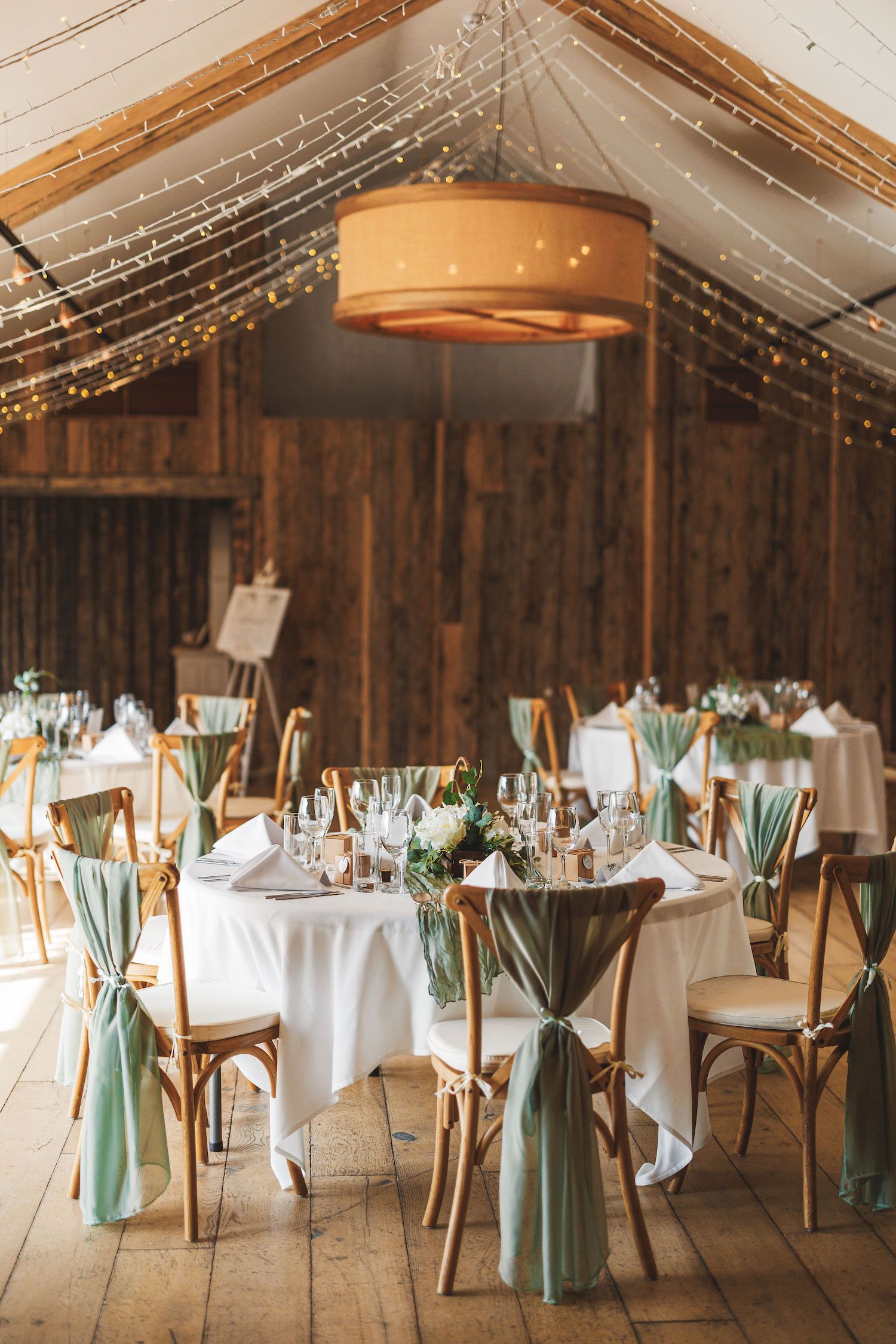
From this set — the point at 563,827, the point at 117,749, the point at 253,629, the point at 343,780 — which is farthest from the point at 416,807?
the point at 253,629

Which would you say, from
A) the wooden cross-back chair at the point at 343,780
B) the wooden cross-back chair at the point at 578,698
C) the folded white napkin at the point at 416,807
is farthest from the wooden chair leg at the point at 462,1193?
the wooden cross-back chair at the point at 578,698

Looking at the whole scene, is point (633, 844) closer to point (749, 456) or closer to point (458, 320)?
point (458, 320)

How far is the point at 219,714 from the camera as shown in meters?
6.77

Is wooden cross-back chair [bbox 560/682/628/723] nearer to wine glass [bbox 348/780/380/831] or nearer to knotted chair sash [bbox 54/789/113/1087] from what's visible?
wine glass [bbox 348/780/380/831]

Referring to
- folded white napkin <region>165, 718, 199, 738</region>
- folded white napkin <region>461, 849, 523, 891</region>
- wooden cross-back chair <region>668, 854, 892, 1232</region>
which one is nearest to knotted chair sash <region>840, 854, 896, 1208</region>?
wooden cross-back chair <region>668, 854, 892, 1232</region>

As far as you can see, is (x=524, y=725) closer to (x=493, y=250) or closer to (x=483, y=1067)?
(x=493, y=250)

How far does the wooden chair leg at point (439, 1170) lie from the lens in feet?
10.3

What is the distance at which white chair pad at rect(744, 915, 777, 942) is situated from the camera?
3.99 m

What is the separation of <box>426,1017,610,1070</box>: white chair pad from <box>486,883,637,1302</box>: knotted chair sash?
0.12 metres

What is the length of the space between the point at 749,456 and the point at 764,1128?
7378 mm

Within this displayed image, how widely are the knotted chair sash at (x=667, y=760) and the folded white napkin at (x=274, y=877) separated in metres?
3.20

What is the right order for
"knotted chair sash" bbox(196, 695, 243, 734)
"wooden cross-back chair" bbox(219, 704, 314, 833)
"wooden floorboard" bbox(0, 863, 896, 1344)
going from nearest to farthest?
1. "wooden floorboard" bbox(0, 863, 896, 1344)
2. "wooden cross-back chair" bbox(219, 704, 314, 833)
3. "knotted chair sash" bbox(196, 695, 243, 734)

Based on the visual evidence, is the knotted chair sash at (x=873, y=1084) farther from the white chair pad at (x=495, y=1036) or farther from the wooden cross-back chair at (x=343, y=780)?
the wooden cross-back chair at (x=343, y=780)

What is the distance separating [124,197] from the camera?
24.8 feet
